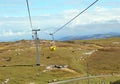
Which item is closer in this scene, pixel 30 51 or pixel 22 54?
pixel 22 54

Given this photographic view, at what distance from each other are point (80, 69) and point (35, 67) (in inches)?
661

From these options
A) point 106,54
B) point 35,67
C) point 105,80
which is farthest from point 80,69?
point 106,54

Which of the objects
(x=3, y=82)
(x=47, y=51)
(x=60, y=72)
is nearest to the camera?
(x=3, y=82)

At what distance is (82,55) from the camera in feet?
498

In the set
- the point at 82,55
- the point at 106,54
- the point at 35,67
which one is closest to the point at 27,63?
the point at 35,67

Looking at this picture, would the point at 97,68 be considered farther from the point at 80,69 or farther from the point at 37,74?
the point at 37,74

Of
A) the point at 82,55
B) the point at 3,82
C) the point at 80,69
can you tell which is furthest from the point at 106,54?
the point at 3,82

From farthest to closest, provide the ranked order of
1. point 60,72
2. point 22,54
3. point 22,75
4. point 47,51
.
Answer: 1. point 47,51
2. point 22,54
3. point 60,72
4. point 22,75

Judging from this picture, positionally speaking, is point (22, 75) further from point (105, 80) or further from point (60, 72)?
point (105, 80)

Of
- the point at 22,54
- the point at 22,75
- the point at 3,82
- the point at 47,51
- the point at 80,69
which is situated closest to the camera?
the point at 3,82

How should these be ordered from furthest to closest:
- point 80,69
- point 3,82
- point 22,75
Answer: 1. point 80,69
2. point 22,75
3. point 3,82

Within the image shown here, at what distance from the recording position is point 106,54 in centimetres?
15738

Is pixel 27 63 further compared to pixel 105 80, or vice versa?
pixel 27 63

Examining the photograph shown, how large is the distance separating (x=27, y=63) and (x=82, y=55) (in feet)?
106
